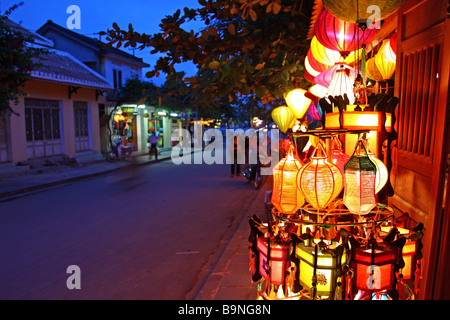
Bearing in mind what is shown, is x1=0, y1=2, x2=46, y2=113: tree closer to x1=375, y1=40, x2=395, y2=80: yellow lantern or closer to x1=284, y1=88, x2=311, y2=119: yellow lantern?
x1=284, y1=88, x2=311, y2=119: yellow lantern

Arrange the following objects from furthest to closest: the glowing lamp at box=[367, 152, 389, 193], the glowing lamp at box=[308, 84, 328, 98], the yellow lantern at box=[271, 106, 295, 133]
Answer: the yellow lantern at box=[271, 106, 295, 133], the glowing lamp at box=[308, 84, 328, 98], the glowing lamp at box=[367, 152, 389, 193]

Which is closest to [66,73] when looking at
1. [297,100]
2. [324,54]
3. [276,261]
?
[297,100]

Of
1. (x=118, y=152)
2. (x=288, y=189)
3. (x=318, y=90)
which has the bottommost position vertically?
(x=118, y=152)

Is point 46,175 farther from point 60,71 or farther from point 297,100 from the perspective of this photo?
point 297,100

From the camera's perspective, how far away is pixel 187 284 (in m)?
4.65

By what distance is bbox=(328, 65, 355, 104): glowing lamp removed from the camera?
297 centimetres

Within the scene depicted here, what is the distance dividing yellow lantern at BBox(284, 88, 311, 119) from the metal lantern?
3445 millimetres

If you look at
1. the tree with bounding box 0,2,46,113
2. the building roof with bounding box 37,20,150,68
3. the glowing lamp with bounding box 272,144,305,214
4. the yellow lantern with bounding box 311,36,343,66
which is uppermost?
the building roof with bounding box 37,20,150,68

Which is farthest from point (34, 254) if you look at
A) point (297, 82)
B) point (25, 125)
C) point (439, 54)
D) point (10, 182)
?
point (25, 125)

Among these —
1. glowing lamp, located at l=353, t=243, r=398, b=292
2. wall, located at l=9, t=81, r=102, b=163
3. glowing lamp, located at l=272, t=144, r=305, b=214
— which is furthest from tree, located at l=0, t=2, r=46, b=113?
glowing lamp, located at l=353, t=243, r=398, b=292

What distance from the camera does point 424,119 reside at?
94.2 inches

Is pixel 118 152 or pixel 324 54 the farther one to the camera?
pixel 118 152

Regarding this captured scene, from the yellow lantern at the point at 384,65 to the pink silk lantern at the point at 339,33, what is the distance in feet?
1.71

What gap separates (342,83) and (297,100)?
2374 millimetres
